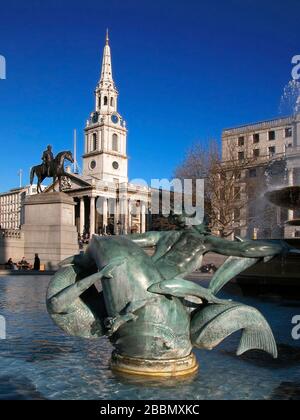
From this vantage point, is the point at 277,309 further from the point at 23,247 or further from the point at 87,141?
the point at 87,141

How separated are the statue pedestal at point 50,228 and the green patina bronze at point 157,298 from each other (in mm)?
21267

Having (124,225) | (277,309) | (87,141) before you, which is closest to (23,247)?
(277,309)

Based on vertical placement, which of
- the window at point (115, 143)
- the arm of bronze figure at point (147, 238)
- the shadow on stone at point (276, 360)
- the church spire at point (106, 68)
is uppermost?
the church spire at point (106, 68)

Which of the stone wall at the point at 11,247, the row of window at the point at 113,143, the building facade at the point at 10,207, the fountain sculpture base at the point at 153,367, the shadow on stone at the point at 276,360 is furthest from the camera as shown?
the building facade at the point at 10,207

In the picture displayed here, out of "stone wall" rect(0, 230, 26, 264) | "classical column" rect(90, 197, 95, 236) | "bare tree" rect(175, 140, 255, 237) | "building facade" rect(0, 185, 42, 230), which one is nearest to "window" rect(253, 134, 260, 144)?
"bare tree" rect(175, 140, 255, 237)

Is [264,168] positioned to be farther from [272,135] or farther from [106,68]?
[106,68]

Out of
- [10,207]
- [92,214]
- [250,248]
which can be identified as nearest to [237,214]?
[250,248]

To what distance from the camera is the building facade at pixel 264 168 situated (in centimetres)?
4097

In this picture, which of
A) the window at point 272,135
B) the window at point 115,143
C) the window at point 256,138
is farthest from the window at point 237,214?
the window at point 115,143

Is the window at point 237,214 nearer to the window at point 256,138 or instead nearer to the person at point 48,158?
the person at point 48,158

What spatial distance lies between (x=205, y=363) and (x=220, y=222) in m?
33.4

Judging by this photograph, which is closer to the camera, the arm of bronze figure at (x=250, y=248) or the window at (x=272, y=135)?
the arm of bronze figure at (x=250, y=248)

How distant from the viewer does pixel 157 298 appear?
12.7 ft

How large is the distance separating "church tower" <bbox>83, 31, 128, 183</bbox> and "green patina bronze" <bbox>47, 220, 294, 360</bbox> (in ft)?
301
